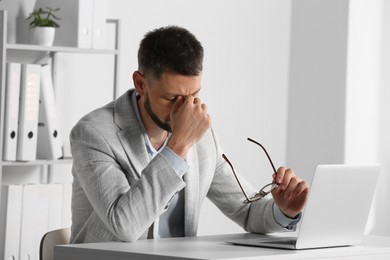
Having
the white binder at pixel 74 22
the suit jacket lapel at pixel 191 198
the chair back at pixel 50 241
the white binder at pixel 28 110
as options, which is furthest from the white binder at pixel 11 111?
the suit jacket lapel at pixel 191 198

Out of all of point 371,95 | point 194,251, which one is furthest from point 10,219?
point 371,95

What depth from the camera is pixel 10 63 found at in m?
3.04

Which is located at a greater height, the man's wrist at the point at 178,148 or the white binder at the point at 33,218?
the man's wrist at the point at 178,148

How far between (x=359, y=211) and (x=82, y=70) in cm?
189

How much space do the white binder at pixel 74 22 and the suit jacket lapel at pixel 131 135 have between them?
1035 mm

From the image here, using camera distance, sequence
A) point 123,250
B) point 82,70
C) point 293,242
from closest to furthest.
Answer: point 123,250
point 293,242
point 82,70

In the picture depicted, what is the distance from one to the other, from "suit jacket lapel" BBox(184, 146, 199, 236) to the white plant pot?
3.70 ft

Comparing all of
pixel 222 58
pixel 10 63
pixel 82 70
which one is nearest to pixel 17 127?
pixel 10 63

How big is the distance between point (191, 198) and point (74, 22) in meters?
1.22

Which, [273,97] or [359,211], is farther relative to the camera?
[273,97]

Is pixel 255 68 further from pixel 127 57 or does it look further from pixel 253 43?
pixel 127 57

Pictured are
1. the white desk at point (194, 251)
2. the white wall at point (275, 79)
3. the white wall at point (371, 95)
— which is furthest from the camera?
the white wall at point (371, 95)

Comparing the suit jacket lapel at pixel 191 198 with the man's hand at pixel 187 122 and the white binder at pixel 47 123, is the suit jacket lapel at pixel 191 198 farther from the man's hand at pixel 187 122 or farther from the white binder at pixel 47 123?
the white binder at pixel 47 123

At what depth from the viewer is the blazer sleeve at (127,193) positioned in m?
1.97
